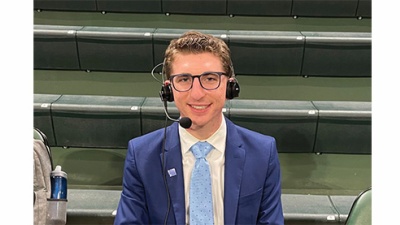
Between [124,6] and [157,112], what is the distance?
0.45 metres

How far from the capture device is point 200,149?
0.54 m

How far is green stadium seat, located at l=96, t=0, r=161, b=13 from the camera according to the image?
129 cm

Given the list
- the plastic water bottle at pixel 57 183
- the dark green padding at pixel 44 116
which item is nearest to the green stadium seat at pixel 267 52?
the dark green padding at pixel 44 116

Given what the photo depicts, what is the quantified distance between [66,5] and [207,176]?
91 cm

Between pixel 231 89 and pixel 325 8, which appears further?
pixel 325 8

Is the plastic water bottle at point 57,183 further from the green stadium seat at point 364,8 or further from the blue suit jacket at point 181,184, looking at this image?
the green stadium seat at point 364,8

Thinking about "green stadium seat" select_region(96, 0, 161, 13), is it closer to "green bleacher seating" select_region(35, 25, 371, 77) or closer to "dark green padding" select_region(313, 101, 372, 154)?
"green bleacher seating" select_region(35, 25, 371, 77)

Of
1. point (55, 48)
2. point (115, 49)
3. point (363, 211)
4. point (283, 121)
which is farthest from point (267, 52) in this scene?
point (363, 211)

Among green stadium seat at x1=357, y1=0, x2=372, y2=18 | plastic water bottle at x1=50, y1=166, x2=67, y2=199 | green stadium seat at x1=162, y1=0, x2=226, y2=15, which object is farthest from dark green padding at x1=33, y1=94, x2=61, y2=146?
green stadium seat at x1=357, y1=0, x2=372, y2=18

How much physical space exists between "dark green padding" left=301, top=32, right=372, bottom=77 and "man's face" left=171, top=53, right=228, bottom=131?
2.07 feet

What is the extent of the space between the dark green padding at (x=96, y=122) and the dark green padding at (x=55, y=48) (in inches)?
6.1

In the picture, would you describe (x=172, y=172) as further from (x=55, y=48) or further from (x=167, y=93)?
(x=55, y=48)

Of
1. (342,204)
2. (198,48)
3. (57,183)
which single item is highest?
(198,48)
